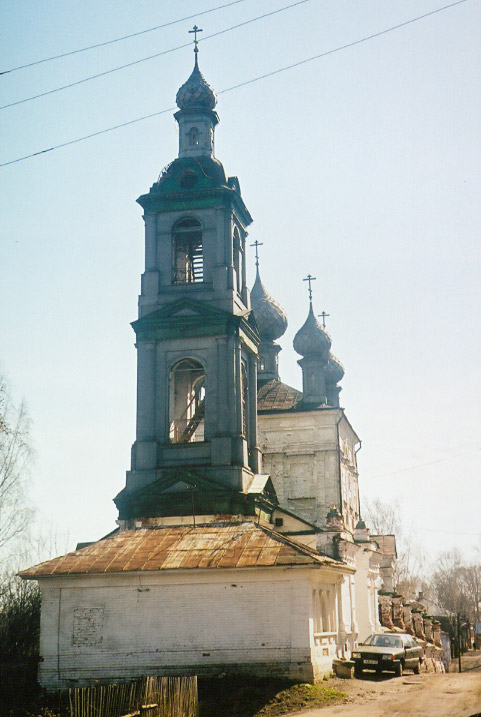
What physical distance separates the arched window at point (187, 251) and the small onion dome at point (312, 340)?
1051 cm

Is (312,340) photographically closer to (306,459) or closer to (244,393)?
(306,459)

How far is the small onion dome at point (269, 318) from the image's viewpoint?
3884 cm

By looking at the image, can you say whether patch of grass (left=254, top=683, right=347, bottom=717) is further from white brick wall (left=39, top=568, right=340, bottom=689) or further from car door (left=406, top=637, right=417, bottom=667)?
car door (left=406, top=637, right=417, bottom=667)

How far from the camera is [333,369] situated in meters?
40.7

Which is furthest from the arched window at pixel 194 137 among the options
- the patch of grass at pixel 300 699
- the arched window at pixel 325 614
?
the patch of grass at pixel 300 699

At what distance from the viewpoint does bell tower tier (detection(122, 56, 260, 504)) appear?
79.0ft

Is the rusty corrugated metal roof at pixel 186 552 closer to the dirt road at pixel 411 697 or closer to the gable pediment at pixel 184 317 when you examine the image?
the dirt road at pixel 411 697

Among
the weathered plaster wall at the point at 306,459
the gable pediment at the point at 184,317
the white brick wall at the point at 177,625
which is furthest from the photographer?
the weathered plaster wall at the point at 306,459

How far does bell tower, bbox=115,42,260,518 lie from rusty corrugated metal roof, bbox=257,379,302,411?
26.8 feet

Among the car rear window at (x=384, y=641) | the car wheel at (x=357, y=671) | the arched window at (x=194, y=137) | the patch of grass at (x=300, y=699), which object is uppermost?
the arched window at (x=194, y=137)

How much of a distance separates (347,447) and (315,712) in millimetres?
20682

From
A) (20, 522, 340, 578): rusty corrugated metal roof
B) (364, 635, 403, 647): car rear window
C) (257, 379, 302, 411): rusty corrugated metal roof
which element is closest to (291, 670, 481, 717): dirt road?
(364, 635, 403, 647): car rear window

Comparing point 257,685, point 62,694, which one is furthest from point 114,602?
point 257,685

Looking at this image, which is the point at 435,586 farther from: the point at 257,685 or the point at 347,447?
the point at 257,685
